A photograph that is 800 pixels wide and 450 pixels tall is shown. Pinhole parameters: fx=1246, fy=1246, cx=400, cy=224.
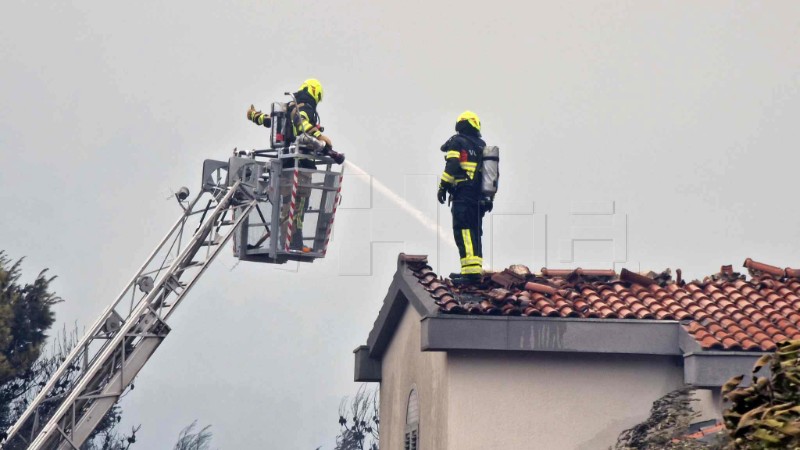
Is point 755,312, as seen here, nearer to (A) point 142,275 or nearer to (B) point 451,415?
(B) point 451,415

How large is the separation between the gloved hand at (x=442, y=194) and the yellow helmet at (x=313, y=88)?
2.23 meters

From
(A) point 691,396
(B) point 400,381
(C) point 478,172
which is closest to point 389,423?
(B) point 400,381

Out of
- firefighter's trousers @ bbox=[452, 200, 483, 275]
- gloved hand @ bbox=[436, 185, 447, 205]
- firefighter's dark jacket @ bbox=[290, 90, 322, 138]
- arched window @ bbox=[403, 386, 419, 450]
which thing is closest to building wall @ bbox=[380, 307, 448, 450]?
arched window @ bbox=[403, 386, 419, 450]

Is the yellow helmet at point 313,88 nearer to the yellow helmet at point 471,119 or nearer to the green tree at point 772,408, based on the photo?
the yellow helmet at point 471,119

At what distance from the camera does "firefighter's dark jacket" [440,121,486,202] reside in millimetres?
17016

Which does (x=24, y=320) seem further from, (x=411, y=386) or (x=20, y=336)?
(x=411, y=386)

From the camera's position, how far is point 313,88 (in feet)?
58.0

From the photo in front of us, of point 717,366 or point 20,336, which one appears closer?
point 717,366

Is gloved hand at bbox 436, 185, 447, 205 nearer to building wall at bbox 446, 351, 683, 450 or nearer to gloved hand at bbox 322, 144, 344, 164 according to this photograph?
gloved hand at bbox 322, 144, 344, 164

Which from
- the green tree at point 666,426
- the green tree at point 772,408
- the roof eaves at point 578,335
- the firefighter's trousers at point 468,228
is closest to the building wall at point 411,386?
the roof eaves at point 578,335

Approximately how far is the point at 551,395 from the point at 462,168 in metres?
4.08

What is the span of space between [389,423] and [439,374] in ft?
11.1

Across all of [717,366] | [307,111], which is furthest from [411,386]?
[717,366]

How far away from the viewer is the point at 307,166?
682 inches
